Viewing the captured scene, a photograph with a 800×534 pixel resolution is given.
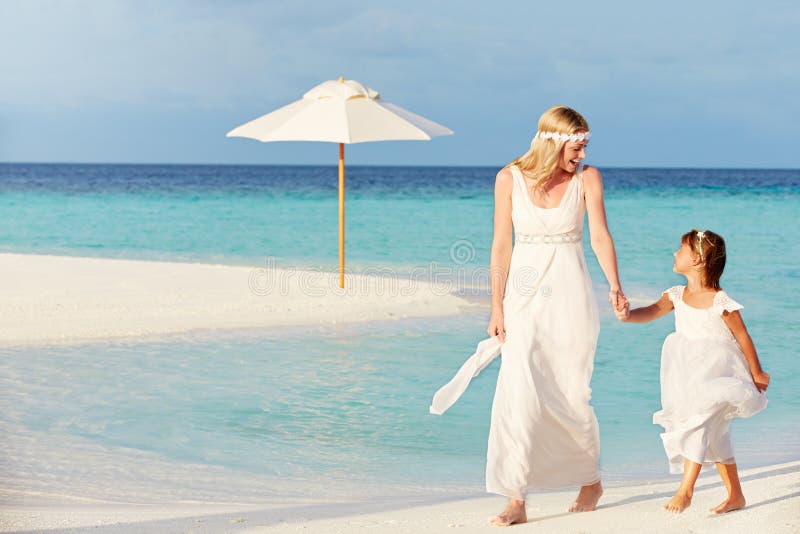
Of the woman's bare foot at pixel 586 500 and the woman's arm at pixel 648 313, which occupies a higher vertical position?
the woman's arm at pixel 648 313

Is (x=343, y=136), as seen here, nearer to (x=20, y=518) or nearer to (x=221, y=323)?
(x=221, y=323)

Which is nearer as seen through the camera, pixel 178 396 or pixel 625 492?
pixel 625 492

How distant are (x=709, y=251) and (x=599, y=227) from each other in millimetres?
456

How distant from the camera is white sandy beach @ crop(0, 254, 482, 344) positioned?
938 centimetres

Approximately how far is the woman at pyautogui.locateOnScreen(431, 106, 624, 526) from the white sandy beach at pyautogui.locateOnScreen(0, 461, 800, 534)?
25cm

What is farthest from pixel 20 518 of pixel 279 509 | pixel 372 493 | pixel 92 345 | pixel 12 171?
pixel 12 171

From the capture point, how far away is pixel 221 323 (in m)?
9.62

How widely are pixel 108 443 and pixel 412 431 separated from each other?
181 cm

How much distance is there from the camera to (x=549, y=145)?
394 centimetres

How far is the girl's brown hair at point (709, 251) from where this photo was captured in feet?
12.9

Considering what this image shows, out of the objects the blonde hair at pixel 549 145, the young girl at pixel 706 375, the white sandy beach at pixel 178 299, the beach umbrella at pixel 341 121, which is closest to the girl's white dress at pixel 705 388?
the young girl at pixel 706 375

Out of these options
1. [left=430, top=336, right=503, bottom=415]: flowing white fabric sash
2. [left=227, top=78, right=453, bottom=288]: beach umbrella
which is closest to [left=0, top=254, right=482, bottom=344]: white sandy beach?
[left=227, top=78, right=453, bottom=288]: beach umbrella

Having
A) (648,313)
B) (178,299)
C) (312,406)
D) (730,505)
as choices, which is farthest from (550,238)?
(178,299)

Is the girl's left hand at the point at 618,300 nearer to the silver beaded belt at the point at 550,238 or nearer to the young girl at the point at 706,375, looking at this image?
the young girl at the point at 706,375
